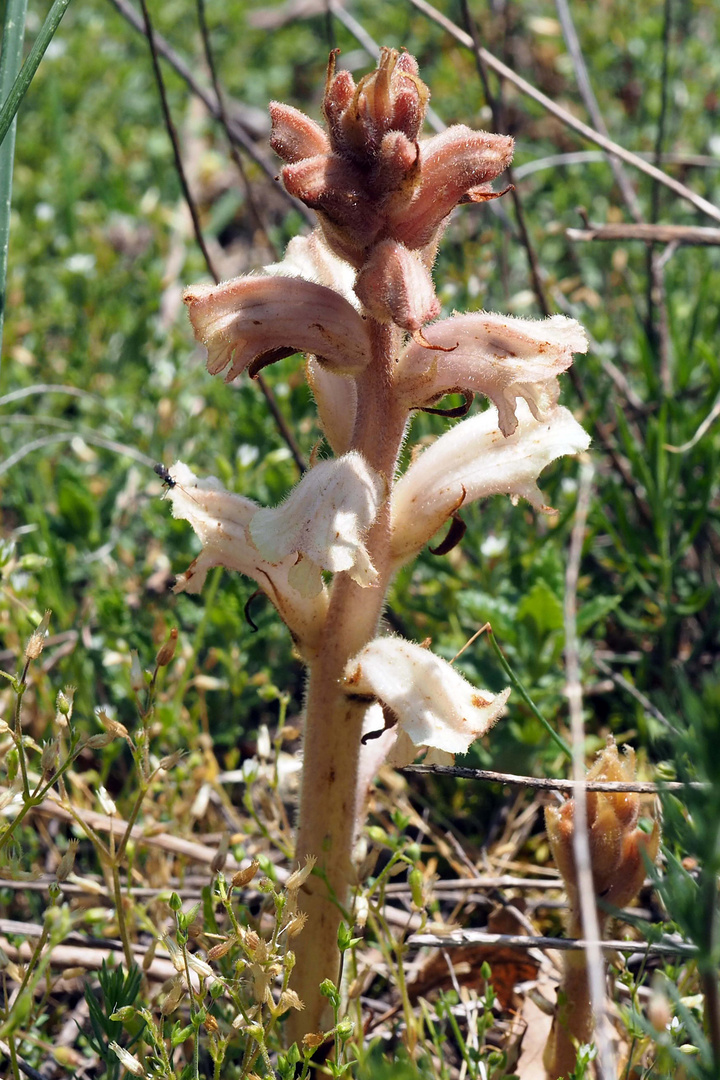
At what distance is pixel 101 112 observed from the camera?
5.36 meters

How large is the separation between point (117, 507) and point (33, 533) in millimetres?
341

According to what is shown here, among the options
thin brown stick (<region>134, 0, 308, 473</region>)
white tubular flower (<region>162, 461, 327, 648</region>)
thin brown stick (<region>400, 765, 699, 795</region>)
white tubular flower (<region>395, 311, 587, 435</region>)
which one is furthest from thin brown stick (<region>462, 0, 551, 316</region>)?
thin brown stick (<region>400, 765, 699, 795</region>)

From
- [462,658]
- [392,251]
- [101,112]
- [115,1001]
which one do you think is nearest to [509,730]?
[462,658]

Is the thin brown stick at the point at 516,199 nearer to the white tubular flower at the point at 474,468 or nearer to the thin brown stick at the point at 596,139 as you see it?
the thin brown stick at the point at 596,139

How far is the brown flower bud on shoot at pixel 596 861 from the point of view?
1.89 m

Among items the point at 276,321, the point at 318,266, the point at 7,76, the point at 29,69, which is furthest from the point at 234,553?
the point at 7,76

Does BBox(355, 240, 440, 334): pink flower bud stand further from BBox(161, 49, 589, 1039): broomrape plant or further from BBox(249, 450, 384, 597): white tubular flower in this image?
BBox(249, 450, 384, 597): white tubular flower

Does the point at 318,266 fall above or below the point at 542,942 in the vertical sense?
above

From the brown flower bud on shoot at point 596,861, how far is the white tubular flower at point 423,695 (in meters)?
0.30

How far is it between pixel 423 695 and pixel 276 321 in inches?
23.9

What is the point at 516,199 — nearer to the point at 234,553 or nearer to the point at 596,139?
the point at 596,139

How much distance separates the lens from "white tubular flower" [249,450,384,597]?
1.63 m

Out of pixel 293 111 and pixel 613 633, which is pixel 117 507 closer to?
pixel 613 633

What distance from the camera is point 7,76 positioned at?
2.15 meters
